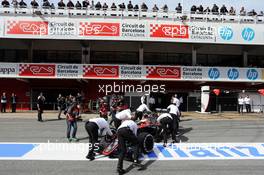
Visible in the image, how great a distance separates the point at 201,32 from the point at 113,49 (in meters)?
8.76

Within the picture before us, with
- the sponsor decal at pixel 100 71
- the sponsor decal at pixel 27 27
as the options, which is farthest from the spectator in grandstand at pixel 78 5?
the sponsor decal at pixel 100 71

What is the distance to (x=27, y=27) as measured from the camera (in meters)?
27.9

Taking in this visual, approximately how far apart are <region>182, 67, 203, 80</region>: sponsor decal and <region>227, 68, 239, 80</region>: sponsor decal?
2.48m

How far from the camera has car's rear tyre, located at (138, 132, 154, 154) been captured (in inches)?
401

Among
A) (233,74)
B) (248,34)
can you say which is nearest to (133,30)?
(233,74)

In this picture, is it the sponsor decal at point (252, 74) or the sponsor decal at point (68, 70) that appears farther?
the sponsor decal at point (252, 74)

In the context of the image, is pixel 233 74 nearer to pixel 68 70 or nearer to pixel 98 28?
pixel 98 28

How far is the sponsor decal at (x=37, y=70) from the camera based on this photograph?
90.9 feet

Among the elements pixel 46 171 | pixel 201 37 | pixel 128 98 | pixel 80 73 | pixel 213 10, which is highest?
pixel 213 10

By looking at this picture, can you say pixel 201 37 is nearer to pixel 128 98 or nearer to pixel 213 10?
pixel 213 10

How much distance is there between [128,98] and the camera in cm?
2464

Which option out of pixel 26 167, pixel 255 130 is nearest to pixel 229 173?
pixel 26 167

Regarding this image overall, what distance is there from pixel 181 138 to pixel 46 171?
6.91m

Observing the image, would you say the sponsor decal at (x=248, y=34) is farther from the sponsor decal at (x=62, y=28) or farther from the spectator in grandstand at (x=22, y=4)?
the spectator in grandstand at (x=22, y=4)
